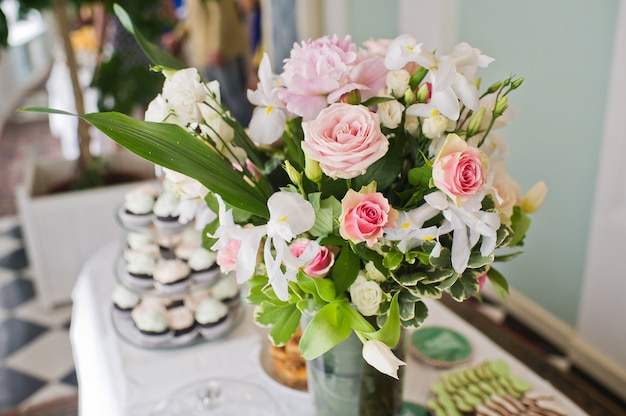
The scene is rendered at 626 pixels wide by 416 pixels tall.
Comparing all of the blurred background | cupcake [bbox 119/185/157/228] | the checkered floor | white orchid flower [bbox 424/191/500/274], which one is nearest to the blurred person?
the blurred background

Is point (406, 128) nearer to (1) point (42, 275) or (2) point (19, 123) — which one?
(1) point (42, 275)

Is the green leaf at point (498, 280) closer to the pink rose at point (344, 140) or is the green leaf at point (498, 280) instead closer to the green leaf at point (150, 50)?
the pink rose at point (344, 140)

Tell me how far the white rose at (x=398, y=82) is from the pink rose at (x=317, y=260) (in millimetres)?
231

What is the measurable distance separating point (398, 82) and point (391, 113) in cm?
4

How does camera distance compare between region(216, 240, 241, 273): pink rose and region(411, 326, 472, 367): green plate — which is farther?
region(411, 326, 472, 367): green plate

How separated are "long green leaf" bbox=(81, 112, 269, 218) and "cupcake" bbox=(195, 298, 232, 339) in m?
0.51

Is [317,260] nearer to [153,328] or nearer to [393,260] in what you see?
[393,260]

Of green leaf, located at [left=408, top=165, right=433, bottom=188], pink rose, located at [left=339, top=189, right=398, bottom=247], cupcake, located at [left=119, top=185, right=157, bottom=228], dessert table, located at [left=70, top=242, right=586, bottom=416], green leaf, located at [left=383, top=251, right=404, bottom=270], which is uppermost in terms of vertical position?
green leaf, located at [left=408, top=165, right=433, bottom=188]

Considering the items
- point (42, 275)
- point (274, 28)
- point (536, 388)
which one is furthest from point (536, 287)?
point (274, 28)

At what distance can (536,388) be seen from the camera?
1.14 meters

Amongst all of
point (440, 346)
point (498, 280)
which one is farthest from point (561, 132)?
point (498, 280)

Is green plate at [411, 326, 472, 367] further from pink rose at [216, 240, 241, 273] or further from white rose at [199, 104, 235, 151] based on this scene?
white rose at [199, 104, 235, 151]

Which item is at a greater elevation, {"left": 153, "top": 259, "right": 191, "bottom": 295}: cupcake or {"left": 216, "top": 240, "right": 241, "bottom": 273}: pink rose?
{"left": 216, "top": 240, "right": 241, "bottom": 273}: pink rose

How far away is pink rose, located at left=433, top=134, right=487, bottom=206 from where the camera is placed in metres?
0.73
